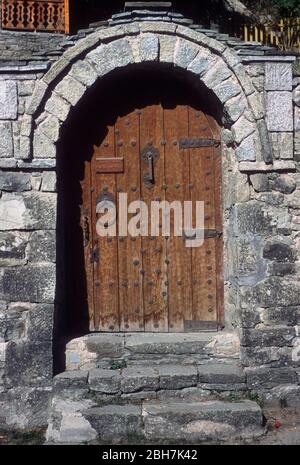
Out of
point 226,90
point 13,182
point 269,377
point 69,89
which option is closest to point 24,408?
point 13,182

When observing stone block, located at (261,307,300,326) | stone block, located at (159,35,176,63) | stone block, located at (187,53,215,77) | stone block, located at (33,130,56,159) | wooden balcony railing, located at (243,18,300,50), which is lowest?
stone block, located at (261,307,300,326)

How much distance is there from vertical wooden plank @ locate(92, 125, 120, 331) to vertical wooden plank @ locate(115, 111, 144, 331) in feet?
0.15

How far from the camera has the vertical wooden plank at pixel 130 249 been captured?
15.4ft

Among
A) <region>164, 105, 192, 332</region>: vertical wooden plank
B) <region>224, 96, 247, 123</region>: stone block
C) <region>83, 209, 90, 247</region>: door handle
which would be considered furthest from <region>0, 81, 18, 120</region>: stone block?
<region>224, 96, 247, 123</region>: stone block

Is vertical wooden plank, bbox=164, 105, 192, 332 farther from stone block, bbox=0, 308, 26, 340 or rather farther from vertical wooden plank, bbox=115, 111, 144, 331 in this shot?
stone block, bbox=0, 308, 26, 340

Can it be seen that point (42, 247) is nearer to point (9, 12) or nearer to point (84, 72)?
point (84, 72)

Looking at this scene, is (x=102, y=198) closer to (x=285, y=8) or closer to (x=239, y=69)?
(x=239, y=69)

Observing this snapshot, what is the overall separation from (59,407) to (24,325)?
662 mm

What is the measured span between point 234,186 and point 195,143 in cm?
53

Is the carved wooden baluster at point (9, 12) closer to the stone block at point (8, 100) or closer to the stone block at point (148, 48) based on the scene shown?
the stone block at point (8, 100)

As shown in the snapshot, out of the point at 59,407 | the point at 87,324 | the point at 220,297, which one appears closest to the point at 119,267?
the point at 87,324

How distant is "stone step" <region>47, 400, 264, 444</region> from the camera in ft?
12.7

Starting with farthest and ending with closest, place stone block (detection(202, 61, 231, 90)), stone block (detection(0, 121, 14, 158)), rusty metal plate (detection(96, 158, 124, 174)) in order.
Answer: rusty metal plate (detection(96, 158, 124, 174))
stone block (detection(202, 61, 231, 90))
stone block (detection(0, 121, 14, 158))

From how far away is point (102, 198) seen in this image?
4.72 m
